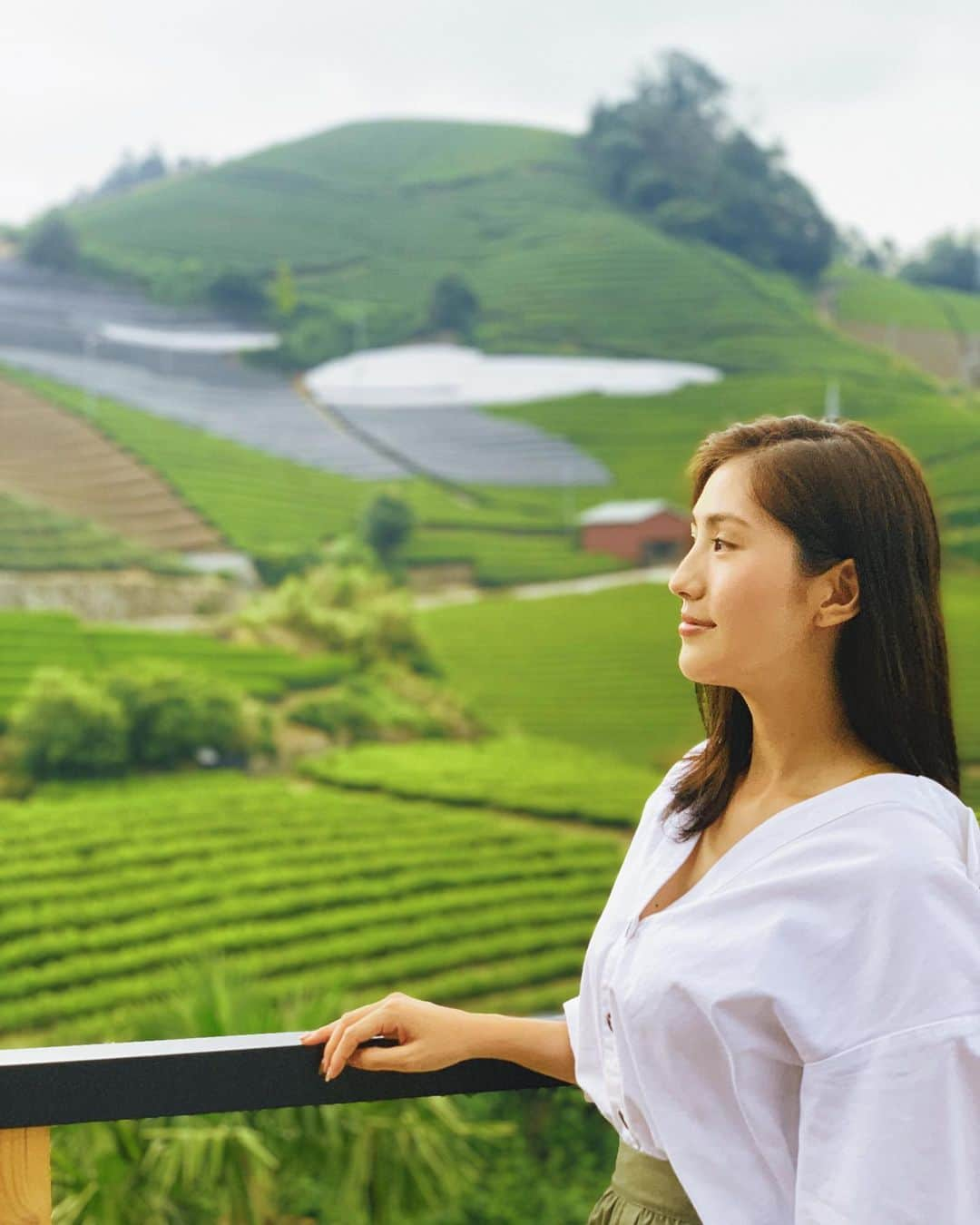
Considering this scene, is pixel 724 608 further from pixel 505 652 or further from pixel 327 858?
pixel 505 652

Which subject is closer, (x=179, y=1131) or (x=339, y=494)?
(x=179, y=1131)

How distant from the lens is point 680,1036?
0.72 m

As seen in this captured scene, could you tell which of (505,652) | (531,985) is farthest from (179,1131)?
(505,652)

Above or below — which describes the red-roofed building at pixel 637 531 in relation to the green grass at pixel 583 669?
above

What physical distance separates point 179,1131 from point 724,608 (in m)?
2.56

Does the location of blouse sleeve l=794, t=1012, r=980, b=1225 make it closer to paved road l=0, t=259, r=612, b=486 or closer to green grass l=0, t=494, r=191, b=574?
green grass l=0, t=494, r=191, b=574

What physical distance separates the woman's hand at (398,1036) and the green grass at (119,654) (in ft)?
16.7

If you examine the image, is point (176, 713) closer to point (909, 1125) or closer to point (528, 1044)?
point (528, 1044)

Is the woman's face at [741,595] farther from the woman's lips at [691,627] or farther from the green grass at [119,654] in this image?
the green grass at [119,654]

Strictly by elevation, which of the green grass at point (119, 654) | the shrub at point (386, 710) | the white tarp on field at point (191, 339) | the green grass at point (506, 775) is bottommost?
the green grass at point (506, 775)

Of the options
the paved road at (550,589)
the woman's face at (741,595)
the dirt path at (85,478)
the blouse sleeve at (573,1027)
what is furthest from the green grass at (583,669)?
the woman's face at (741,595)

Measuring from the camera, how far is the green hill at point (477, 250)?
6668mm

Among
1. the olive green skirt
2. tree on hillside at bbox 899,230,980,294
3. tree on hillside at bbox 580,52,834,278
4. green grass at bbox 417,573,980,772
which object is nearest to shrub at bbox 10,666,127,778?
green grass at bbox 417,573,980,772

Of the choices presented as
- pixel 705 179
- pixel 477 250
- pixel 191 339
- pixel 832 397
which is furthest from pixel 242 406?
pixel 832 397
